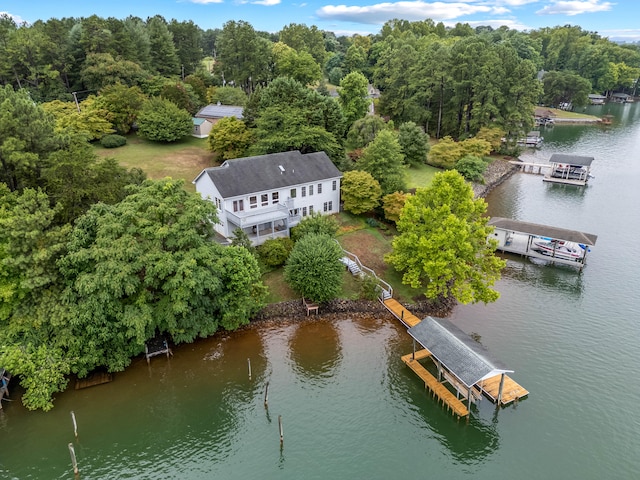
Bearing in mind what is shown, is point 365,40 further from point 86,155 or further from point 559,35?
point 86,155

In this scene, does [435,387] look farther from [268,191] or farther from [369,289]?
[268,191]

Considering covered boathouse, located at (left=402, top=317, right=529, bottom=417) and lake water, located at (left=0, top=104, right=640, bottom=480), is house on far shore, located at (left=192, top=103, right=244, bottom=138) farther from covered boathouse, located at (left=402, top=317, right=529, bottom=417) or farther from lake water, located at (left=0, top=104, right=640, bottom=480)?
covered boathouse, located at (left=402, top=317, right=529, bottom=417)

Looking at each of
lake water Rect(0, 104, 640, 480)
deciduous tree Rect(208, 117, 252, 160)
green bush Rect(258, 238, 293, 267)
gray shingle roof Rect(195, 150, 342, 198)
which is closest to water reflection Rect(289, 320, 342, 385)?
lake water Rect(0, 104, 640, 480)

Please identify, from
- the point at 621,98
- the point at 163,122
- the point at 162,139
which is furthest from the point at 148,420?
the point at 621,98

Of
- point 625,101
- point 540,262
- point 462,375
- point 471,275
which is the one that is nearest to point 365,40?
point 625,101

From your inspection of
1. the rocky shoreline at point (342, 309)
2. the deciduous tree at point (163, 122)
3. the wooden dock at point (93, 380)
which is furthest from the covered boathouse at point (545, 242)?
the deciduous tree at point (163, 122)

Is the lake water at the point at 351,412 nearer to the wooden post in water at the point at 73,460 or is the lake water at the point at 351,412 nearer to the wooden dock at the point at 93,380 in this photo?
the wooden post in water at the point at 73,460
